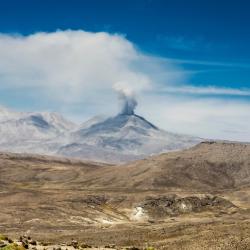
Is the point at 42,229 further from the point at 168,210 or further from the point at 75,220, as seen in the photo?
the point at 168,210

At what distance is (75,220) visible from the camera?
141 meters

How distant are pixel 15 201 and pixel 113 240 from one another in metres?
92.3

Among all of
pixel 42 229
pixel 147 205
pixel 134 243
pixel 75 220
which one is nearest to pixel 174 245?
pixel 134 243

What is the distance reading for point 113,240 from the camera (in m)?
83.4

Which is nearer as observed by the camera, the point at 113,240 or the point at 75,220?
the point at 113,240

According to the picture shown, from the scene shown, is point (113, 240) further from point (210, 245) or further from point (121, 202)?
point (121, 202)

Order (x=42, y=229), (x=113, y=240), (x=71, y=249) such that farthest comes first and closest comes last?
(x=42, y=229), (x=113, y=240), (x=71, y=249)

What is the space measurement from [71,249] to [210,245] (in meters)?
16.3

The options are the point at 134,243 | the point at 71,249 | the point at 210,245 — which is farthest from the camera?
the point at 134,243

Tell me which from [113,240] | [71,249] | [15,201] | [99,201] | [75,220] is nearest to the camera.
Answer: [71,249]

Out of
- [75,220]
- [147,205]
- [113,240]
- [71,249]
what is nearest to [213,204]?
[147,205]

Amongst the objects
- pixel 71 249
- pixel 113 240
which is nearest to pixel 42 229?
pixel 113 240

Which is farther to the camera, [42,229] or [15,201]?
[15,201]

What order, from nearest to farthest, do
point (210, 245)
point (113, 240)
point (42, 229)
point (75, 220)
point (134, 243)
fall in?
point (210, 245) < point (134, 243) < point (113, 240) < point (42, 229) < point (75, 220)
